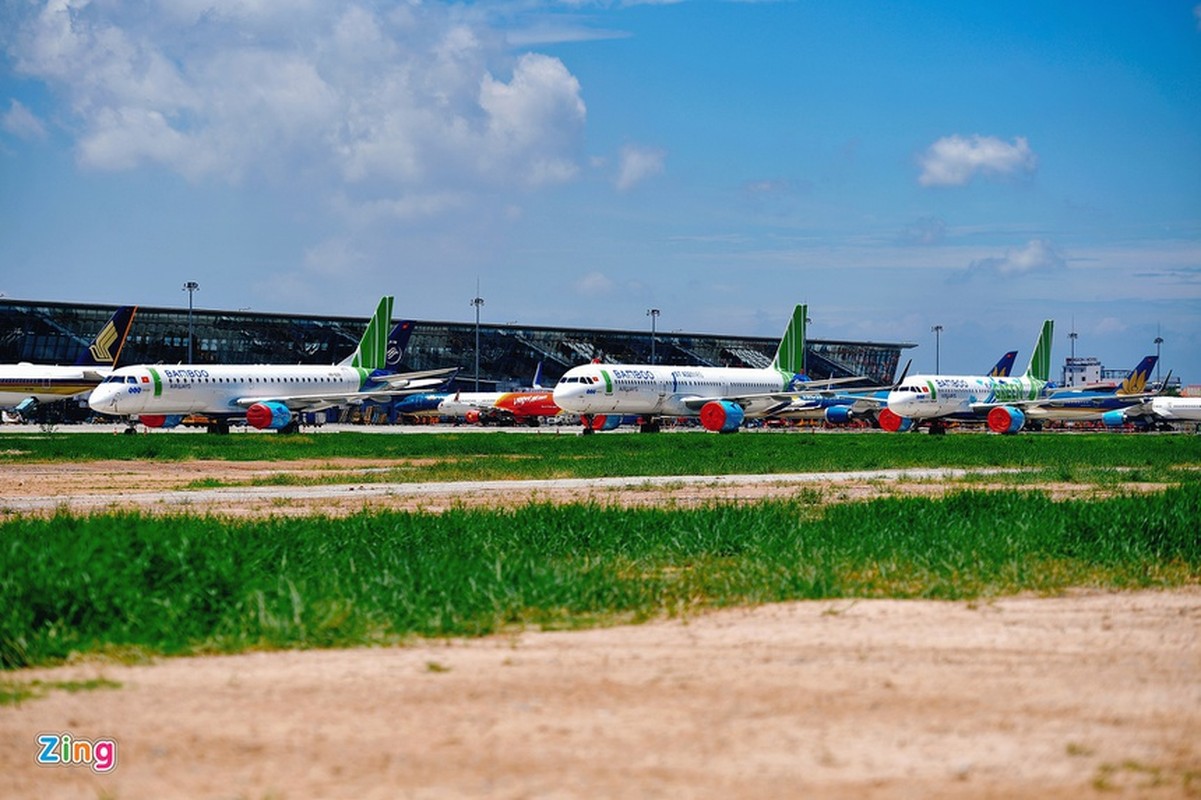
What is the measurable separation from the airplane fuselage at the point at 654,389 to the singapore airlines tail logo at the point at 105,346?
37527 mm

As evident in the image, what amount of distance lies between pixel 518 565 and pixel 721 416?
59555mm

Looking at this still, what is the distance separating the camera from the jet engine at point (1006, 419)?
82.9 meters

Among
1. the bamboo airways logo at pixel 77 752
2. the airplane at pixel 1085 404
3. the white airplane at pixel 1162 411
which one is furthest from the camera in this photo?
the white airplane at pixel 1162 411

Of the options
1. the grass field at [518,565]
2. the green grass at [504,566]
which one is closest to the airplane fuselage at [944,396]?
the grass field at [518,565]

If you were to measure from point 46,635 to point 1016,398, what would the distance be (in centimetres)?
8817

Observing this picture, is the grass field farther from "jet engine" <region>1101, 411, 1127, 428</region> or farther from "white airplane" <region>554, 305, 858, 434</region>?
"jet engine" <region>1101, 411, 1127, 428</region>

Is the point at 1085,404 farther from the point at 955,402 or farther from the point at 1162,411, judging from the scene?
the point at 955,402

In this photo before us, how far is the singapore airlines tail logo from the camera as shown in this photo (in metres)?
92.5

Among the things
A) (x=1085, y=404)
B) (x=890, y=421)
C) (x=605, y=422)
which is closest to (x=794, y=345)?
(x=890, y=421)

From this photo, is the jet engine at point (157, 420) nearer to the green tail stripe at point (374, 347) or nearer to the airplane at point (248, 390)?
the airplane at point (248, 390)

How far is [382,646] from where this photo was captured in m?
10.1

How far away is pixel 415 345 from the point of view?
481ft

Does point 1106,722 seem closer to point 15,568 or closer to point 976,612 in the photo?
point 976,612

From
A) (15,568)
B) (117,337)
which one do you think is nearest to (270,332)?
(117,337)
